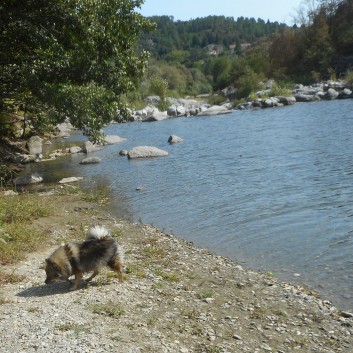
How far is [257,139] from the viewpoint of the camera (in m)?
30.5

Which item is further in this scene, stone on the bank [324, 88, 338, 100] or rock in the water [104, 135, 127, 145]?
stone on the bank [324, 88, 338, 100]

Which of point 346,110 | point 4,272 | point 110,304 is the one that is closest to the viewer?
point 110,304

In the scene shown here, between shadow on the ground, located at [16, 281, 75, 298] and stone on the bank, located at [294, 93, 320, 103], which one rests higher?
stone on the bank, located at [294, 93, 320, 103]

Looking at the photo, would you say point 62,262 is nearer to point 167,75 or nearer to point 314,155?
point 314,155

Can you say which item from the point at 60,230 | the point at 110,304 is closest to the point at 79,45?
the point at 60,230

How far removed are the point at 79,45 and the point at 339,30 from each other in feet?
207

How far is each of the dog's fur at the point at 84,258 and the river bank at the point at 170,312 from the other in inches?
11.8

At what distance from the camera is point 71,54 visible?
18.8m

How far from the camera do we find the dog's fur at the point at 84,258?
8.37 metres

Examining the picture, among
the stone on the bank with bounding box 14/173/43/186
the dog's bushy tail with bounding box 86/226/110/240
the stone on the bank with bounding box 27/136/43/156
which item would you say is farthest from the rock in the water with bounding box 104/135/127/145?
the dog's bushy tail with bounding box 86/226/110/240

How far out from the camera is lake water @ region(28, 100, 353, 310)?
35.7 feet

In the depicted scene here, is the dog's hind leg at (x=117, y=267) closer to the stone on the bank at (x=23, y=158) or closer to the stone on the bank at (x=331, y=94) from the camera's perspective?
the stone on the bank at (x=23, y=158)

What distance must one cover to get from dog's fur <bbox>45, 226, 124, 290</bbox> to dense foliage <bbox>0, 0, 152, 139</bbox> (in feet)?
33.7

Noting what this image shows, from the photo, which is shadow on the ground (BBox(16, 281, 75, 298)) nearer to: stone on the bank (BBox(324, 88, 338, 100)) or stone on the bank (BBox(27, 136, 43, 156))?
stone on the bank (BBox(27, 136, 43, 156))
